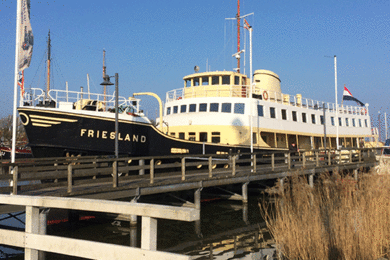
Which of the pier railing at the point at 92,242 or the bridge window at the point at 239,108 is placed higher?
the bridge window at the point at 239,108

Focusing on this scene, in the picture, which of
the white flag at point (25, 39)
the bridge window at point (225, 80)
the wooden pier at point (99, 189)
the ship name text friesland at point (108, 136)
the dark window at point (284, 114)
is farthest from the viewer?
the dark window at point (284, 114)

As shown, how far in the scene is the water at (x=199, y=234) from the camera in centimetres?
905

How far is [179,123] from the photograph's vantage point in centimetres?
2131

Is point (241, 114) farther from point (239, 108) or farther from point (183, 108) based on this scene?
point (183, 108)

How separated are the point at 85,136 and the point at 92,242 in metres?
11.5

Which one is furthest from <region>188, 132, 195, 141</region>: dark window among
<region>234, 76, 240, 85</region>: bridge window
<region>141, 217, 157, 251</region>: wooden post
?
<region>141, 217, 157, 251</region>: wooden post

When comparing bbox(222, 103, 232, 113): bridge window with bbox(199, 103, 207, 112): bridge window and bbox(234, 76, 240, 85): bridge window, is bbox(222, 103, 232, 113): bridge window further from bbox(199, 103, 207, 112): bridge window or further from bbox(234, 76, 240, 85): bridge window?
bbox(234, 76, 240, 85): bridge window

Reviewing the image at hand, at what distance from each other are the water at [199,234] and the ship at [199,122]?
267 centimetres

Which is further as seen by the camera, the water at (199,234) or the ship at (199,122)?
the ship at (199,122)

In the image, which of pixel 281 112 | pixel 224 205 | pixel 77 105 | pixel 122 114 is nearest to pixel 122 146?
pixel 122 114

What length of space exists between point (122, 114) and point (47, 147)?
3219 mm

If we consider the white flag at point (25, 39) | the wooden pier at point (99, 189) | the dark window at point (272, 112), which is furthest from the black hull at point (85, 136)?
the dark window at point (272, 112)

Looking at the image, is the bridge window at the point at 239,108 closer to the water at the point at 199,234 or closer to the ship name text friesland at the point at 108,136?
the ship name text friesland at the point at 108,136

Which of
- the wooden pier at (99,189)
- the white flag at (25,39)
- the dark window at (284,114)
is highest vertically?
the white flag at (25,39)
